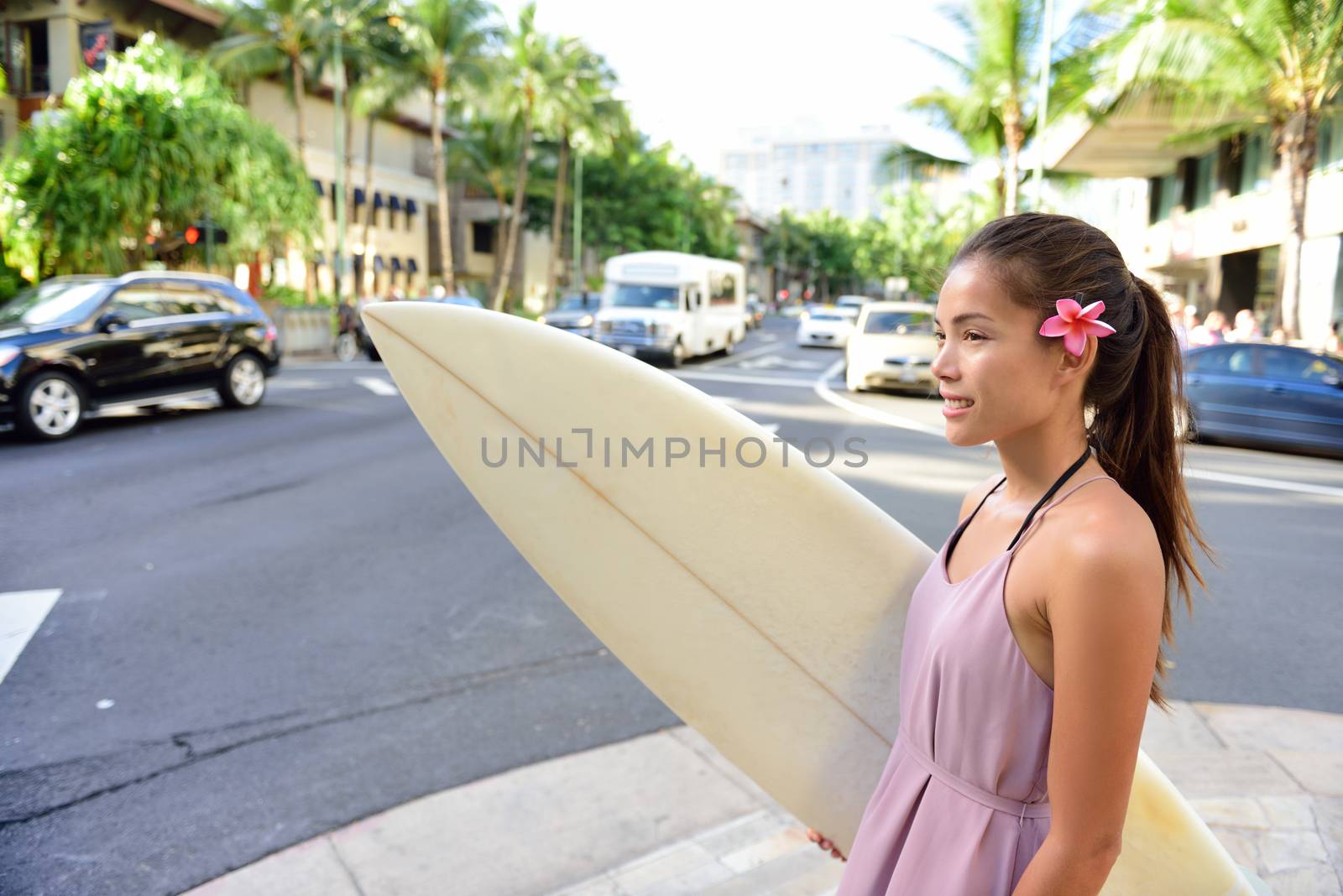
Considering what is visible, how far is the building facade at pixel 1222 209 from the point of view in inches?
722

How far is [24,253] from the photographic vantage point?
18953mm

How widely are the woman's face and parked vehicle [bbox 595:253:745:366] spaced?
706 inches

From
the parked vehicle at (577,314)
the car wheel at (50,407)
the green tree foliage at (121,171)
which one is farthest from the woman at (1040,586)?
the green tree foliage at (121,171)

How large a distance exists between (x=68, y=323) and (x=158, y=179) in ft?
38.5

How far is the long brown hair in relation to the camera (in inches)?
49.0

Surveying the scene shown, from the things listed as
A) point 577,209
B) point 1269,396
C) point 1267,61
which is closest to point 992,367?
point 1269,396

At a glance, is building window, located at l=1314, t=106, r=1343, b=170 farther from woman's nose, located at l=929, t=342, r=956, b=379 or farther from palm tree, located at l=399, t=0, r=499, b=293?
palm tree, located at l=399, t=0, r=499, b=293

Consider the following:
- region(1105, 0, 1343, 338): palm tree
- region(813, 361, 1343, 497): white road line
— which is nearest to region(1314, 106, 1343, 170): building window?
region(1105, 0, 1343, 338): palm tree

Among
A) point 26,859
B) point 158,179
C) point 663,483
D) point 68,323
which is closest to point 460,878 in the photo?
point 26,859

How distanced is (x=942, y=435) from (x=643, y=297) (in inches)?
453

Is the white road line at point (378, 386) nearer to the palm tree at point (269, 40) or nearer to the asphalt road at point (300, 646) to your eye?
the asphalt road at point (300, 646)

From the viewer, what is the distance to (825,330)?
93.8ft

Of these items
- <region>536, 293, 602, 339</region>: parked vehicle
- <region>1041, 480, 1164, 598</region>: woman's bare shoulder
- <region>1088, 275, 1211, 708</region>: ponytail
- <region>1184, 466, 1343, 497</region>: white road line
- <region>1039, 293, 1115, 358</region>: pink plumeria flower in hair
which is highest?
<region>536, 293, 602, 339</region>: parked vehicle

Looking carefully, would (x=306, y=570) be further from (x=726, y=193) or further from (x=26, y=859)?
(x=726, y=193)
